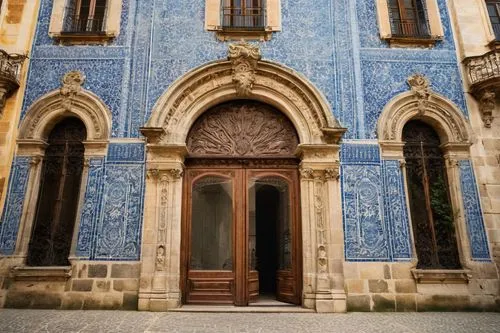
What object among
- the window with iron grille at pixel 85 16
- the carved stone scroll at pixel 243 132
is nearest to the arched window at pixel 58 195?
the window with iron grille at pixel 85 16

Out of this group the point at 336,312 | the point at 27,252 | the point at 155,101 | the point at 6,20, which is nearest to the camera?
the point at 336,312

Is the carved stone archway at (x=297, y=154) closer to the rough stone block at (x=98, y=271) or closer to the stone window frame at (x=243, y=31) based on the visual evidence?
the stone window frame at (x=243, y=31)

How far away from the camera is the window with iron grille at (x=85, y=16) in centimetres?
875

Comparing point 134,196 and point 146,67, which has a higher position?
point 146,67

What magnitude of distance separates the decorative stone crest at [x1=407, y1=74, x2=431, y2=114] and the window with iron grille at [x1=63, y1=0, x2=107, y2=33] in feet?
23.8

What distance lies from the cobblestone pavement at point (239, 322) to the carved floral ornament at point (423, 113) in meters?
3.67

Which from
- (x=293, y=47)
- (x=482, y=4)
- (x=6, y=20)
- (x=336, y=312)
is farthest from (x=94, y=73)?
(x=482, y=4)

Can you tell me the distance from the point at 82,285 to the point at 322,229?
4.81m

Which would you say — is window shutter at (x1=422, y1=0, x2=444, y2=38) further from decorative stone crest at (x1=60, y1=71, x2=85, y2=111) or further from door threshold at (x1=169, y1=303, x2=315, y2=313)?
decorative stone crest at (x1=60, y1=71, x2=85, y2=111)

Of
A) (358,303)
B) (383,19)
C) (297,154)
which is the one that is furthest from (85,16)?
(358,303)

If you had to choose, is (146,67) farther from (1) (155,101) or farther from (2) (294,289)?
(2) (294,289)

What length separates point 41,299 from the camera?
700 cm

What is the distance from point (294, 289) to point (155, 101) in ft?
16.3

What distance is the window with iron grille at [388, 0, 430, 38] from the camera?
8.84 m
